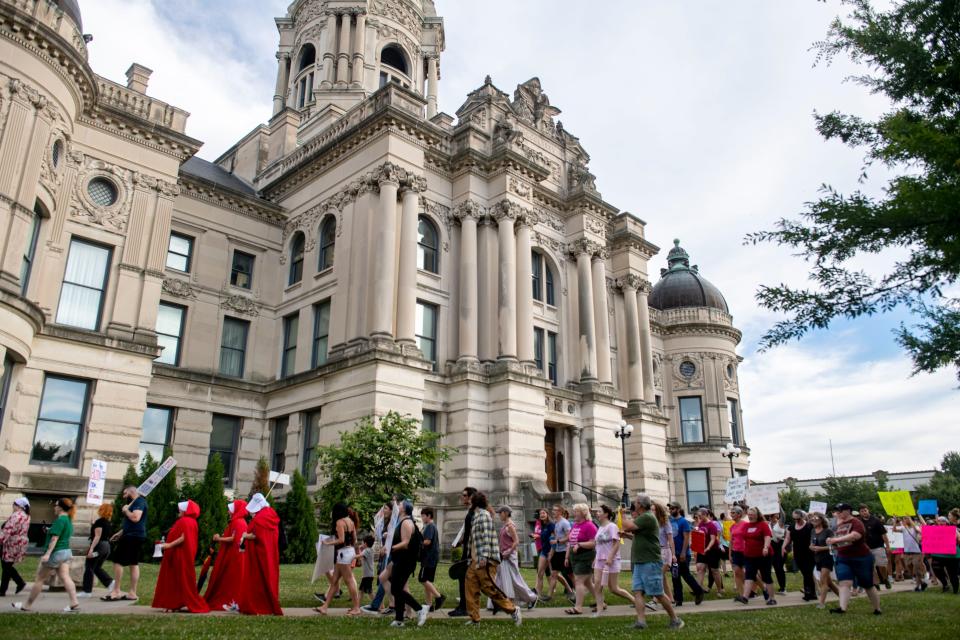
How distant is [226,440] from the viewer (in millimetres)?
30750

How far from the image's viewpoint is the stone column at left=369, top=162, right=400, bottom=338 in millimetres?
27844

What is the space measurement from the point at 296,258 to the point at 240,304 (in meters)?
3.51

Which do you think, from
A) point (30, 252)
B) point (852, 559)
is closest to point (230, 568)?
point (852, 559)

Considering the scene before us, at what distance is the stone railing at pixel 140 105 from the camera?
1099 inches

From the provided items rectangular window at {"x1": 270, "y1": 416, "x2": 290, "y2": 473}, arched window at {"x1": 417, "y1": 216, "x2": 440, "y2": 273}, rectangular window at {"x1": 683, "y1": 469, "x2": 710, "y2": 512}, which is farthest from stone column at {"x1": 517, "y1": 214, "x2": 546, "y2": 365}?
rectangular window at {"x1": 683, "y1": 469, "x2": 710, "y2": 512}

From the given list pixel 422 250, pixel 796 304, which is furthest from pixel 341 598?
pixel 422 250

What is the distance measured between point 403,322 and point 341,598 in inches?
576

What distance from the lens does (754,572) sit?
1476 cm

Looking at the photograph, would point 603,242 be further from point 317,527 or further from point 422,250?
point 317,527

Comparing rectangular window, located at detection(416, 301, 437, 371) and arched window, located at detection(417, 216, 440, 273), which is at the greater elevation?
arched window, located at detection(417, 216, 440, 273)

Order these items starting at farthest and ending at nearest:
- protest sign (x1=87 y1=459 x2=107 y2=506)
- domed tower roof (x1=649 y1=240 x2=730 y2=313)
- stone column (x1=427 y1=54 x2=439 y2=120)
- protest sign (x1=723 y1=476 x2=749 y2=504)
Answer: domed tower roof (x1=649 y1=240 x2=730 y2=313) → stone column (x1=427 y1=54 x2=439 y2=120) → protest sign (x1=723 y1=476 x2=749 y2=504) → protest sign (x1=87 y1=459 x2=107 y2=506)

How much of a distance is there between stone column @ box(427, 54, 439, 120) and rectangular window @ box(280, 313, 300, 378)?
2341 centimetres

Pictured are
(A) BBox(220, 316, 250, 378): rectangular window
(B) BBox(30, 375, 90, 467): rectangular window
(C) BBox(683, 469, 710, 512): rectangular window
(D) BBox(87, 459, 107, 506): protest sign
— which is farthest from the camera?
(C) BBox(683, 469, 710, 512): rectangular window

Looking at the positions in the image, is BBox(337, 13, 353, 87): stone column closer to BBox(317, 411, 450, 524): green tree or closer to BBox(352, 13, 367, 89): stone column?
BBox(352, 13, 367, 89): stone column
